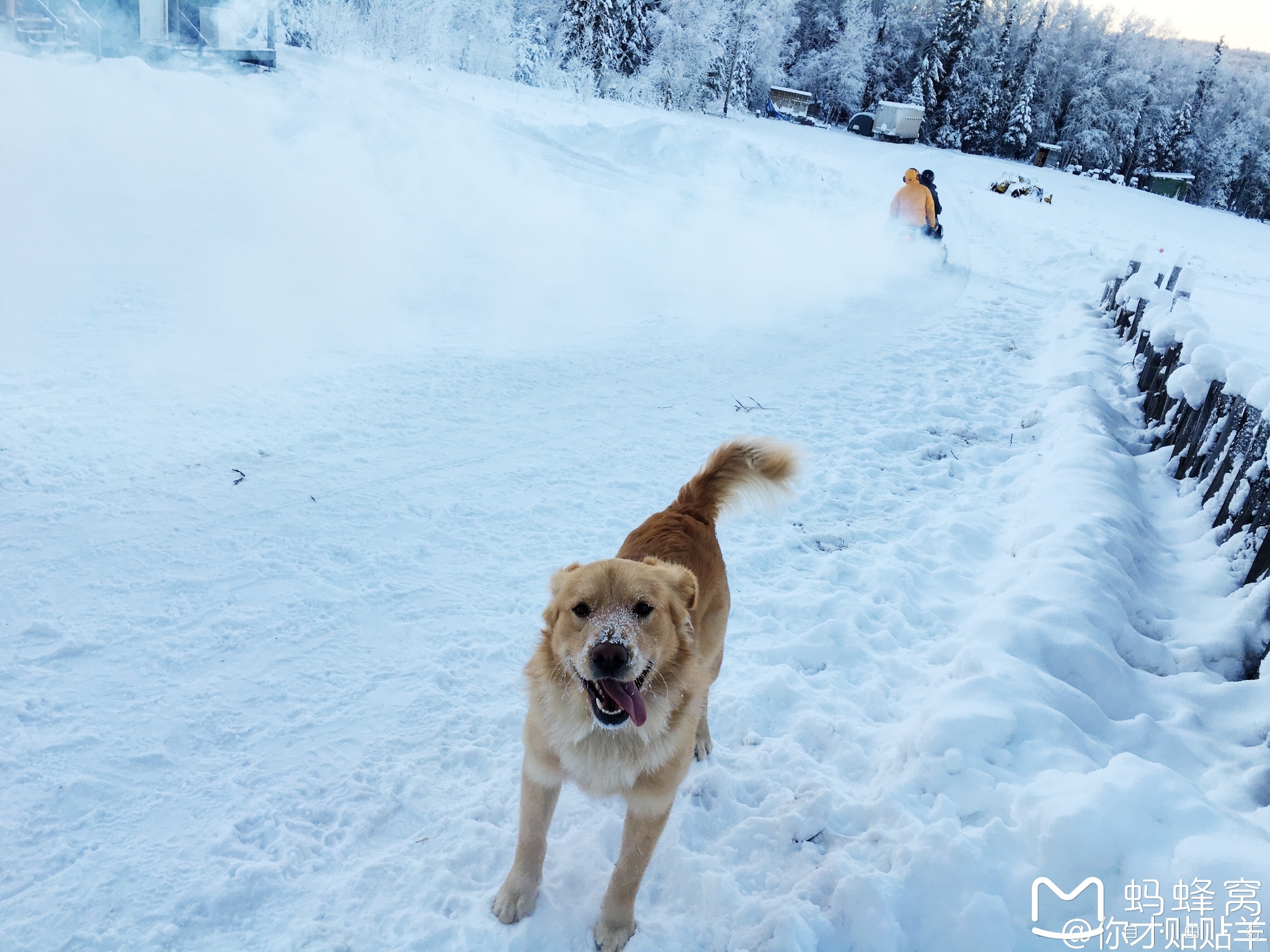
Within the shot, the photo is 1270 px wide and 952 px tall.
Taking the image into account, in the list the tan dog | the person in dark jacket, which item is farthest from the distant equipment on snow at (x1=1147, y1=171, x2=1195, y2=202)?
the tan dog

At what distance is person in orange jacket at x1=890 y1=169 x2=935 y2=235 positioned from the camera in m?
16.2

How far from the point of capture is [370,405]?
6.25m

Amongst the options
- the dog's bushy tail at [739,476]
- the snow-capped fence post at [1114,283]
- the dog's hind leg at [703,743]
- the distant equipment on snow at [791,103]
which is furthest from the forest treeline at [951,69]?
the dog's hind leg at [703,743]

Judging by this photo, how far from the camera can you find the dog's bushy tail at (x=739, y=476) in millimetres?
3492

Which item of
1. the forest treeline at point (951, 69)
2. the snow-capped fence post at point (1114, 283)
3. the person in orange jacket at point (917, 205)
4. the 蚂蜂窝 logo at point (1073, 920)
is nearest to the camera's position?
the 蚂蜂窝 logo at point (1073, 920)

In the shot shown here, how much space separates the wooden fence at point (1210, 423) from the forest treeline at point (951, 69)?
3247 centimetres

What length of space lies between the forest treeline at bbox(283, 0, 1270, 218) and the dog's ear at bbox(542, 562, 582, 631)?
3700cm

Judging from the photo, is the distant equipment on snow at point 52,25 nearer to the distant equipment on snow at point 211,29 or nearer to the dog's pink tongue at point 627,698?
the distant equipment on snow at point 211,29

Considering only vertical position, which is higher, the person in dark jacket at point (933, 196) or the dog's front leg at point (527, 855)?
the person in dark jacket at point (933, 196)

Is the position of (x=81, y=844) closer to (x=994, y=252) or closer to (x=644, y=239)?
(x=644, y=239)

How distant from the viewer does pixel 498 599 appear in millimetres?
4328

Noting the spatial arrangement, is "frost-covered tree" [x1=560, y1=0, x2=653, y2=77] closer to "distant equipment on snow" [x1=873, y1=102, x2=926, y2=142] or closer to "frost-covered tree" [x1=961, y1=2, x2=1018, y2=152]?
"distant equipment on snow" [x1=873, y1=102, x2=926, y2=142]

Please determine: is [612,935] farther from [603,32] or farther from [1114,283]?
[603,32]

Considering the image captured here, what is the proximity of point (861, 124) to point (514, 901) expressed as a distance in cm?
6318
